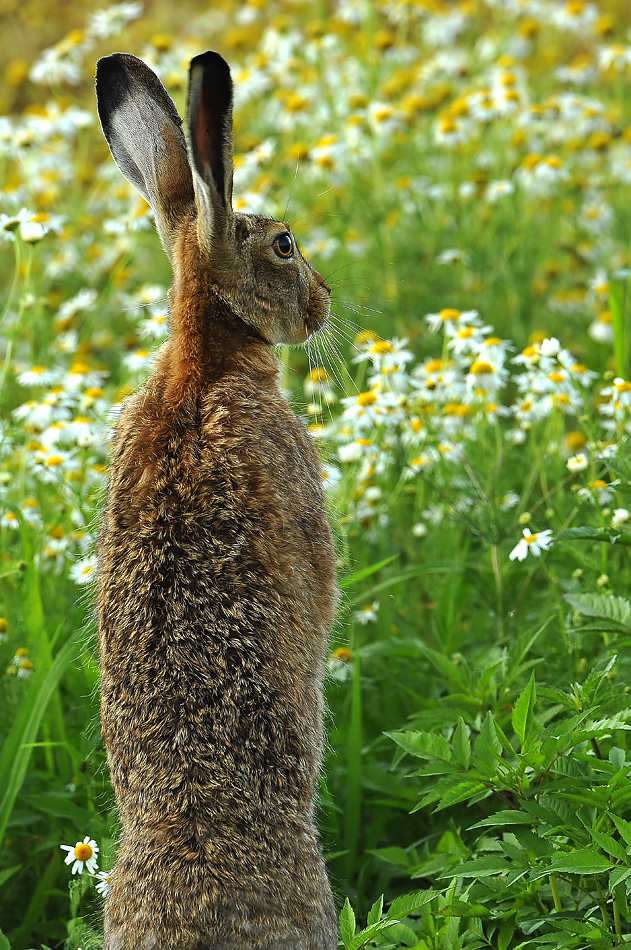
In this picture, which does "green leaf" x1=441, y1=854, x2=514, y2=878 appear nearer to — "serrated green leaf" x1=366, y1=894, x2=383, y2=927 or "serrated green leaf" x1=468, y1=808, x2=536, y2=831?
"serrated green leaf" x1=468, y1=808, x2=536, y2=831

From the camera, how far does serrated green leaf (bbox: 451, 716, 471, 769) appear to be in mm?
2943

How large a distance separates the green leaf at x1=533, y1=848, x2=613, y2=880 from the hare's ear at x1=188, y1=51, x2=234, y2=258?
1.76 meters

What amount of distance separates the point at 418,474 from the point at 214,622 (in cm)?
173

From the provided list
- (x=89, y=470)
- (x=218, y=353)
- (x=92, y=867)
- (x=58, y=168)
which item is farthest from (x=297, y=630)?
(x=58, y=168)

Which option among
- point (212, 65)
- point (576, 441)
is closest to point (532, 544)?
point (576, 441)

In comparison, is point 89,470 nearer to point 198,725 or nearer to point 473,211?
point 198,725

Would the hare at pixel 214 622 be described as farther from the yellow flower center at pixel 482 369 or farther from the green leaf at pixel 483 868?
the yellow flower center at pixel 482 369

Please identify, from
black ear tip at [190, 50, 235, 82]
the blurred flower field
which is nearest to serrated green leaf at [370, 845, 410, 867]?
the blurred flower field

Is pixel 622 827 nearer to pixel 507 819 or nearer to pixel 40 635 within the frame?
pixel 507 819

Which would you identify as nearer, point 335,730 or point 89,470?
point 335,730

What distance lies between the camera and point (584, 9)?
8.68 meters

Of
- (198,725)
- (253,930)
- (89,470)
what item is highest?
(89,470)

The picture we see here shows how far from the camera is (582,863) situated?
259 centimetres

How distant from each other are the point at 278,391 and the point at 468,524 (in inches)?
54.6
